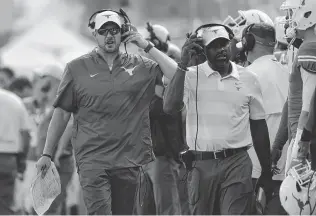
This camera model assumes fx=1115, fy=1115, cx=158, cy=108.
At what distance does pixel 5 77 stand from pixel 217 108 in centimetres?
790

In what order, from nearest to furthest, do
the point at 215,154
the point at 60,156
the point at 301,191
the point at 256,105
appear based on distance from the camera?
the point at 301,191 → the point at 215,154 → the point at 256,105 → the point at 60,156

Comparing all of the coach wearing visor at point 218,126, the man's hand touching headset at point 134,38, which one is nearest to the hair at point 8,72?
the man's hand touching headset at point 134,38

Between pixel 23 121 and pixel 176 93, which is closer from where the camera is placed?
pixel 176 93

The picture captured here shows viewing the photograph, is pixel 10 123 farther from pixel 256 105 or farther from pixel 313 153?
pixel 313 153

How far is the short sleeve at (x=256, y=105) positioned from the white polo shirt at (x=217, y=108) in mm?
40

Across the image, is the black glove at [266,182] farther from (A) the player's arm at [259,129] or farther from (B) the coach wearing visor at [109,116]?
(B) the coach wearing visor at [109,116]

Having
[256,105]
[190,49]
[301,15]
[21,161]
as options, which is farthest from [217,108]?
[21,161]

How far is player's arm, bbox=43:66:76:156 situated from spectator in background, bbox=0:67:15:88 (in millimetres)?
6576

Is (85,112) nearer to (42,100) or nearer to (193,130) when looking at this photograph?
(193,130)

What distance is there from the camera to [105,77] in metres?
10.2

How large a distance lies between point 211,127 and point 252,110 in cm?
47

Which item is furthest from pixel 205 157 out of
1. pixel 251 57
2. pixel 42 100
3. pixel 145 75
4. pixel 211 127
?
pixel 42 100

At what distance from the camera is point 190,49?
9.92m

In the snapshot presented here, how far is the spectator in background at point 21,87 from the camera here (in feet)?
54.0
